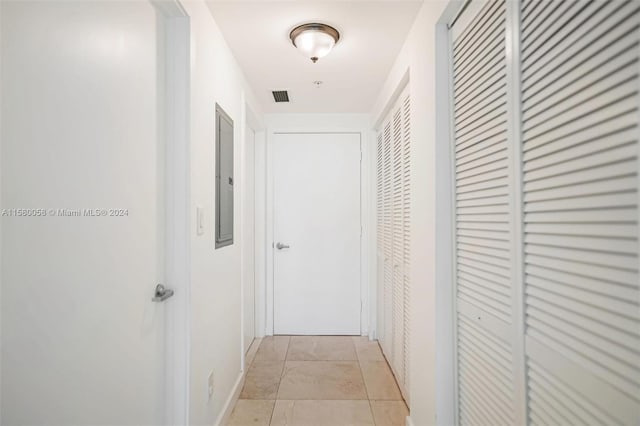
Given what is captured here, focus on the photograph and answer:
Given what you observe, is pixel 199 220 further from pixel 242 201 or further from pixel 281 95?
pixel 281 95

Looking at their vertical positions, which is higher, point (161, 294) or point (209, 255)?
point (209, 255)

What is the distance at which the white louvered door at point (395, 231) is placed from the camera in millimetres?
2270

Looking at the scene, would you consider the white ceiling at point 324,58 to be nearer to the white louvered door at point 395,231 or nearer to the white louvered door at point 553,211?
the white louvered door at point 395,231

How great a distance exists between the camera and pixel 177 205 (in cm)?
148

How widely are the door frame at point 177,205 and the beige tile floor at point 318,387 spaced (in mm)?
802

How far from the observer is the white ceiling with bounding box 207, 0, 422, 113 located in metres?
1.73

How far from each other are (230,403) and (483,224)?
5.87 feet

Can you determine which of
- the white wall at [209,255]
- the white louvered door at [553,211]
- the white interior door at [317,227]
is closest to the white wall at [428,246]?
the white louvered door at [553,211]

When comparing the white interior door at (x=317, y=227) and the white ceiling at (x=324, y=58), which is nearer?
the white ceiling at (x=324, y=58)

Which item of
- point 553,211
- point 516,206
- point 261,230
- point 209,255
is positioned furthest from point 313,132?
point 553,211

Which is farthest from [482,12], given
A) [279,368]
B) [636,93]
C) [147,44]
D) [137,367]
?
[279,368]

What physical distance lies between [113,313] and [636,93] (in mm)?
1394

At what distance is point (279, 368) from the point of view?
2.77m

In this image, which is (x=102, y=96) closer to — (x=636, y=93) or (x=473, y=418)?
(x=636, y=93)
